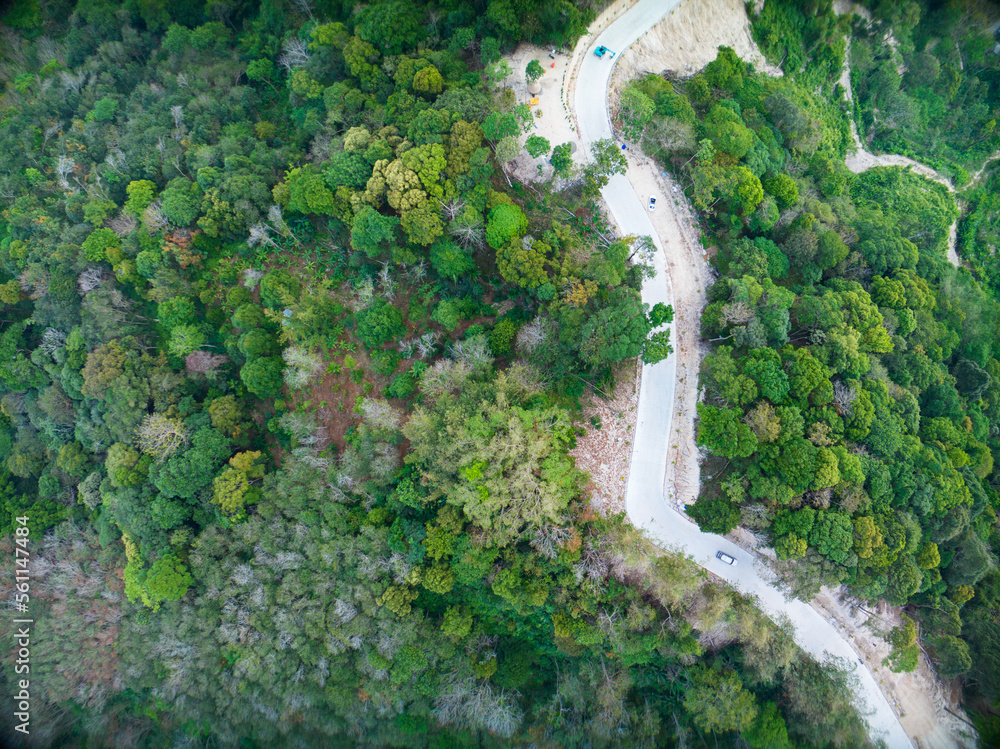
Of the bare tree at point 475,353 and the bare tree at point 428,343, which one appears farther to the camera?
the bare tree at point 428,343

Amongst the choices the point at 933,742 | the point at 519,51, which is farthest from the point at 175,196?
the point at 933,742

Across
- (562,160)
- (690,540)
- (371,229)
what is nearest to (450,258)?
(371,229)

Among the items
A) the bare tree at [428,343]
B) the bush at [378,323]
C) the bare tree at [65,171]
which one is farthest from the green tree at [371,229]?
the bare tree at [65,171]

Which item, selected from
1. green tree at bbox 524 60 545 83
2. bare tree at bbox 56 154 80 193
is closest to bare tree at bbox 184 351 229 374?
bare tree at bbox 56 154 80 193

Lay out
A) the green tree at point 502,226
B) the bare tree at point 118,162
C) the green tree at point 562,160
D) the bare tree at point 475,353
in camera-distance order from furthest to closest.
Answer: the bare tree at point 118,162
the green tree at point 562,160
the bare tree at point 475,353
the green tree at point 502,226

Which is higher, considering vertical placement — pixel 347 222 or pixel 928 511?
pixel 347 222

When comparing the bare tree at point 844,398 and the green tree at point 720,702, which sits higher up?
the bare tree at point 844,398

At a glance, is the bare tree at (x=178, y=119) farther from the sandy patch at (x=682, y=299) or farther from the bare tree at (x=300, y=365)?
the sandy patch at (x=682, y=299)

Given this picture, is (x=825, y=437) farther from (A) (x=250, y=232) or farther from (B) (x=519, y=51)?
(A) (x=250, y=232)
